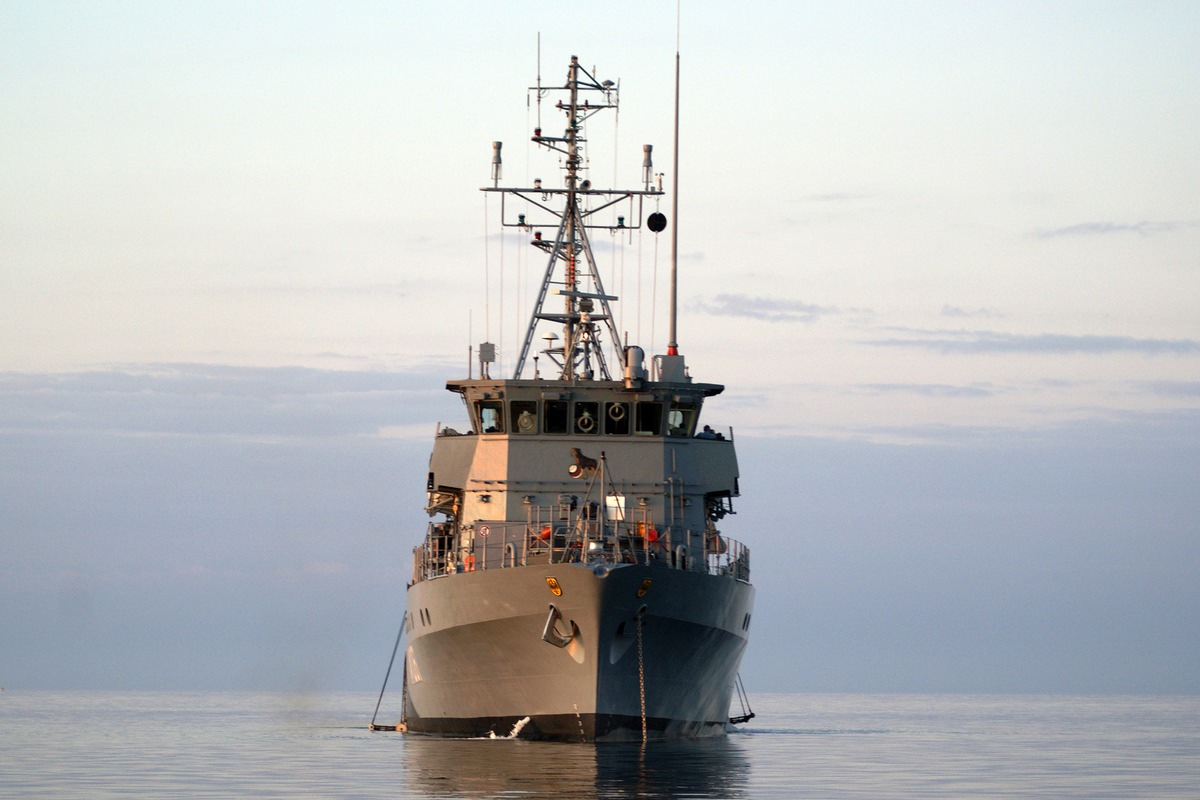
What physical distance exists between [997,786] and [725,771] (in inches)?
202

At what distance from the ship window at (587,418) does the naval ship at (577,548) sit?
5 centimetres

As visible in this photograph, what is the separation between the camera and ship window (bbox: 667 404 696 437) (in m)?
45.7

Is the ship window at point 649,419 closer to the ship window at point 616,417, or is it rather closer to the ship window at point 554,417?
the ship window at point 616,417

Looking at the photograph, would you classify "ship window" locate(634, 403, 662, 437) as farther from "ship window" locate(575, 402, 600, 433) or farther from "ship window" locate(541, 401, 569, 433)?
"ship window" locate(541, 401, 569, 433)

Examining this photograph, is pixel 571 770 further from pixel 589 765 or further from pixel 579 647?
pixel 579 647

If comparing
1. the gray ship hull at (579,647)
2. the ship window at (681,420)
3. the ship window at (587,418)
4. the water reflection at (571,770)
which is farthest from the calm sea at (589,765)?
the ship window at (587,418)

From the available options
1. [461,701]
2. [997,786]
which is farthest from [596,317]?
[997,786]

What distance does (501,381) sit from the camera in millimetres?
45094

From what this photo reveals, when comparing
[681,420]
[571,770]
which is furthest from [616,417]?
[571,770]

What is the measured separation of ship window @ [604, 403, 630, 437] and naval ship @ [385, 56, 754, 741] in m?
0.04

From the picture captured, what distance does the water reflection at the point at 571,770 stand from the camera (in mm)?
28531

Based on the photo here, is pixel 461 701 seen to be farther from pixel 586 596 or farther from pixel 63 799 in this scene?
pixel 63 799

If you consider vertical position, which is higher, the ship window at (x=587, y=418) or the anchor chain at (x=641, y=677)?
the ship window at (x=587, y=418)

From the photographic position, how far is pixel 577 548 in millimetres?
39875
